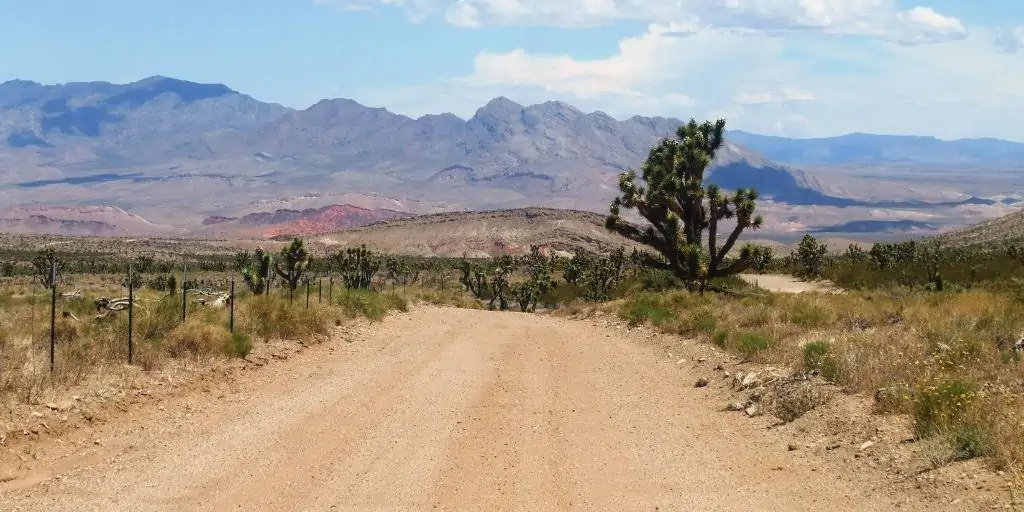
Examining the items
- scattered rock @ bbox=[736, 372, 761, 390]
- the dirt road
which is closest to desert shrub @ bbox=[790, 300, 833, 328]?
the dirt road

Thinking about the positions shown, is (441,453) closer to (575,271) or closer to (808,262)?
(575,271)

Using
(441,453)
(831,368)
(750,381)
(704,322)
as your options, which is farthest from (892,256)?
(441,453)

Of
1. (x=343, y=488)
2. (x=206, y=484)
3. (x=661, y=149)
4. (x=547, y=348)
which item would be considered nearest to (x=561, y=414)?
(x=343, y=488)

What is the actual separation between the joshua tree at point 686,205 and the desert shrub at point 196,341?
848 inches

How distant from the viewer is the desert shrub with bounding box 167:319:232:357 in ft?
47.4

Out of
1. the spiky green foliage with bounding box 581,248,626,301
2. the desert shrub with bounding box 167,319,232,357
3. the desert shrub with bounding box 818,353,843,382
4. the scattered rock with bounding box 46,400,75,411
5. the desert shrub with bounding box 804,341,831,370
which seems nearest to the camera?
the scattered rock with bounding box 46,400,75,411

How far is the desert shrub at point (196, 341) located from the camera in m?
14.4

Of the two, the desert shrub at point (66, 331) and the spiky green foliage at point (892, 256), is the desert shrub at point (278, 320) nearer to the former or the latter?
the desert shrub at point (66, 331)

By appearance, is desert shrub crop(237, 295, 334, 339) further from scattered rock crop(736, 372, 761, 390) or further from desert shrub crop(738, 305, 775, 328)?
desert shrub crop(738, 305, 775, 328)

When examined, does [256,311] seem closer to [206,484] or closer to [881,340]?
[206,484]

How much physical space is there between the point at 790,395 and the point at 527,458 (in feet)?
13.6

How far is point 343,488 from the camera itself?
8.55m

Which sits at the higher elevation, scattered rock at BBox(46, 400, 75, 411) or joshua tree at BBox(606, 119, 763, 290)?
joshua tree at BBox(606, 119, 763, 290)

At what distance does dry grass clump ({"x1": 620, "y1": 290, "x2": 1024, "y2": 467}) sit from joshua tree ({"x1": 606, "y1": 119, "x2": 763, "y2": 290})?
1022cm
